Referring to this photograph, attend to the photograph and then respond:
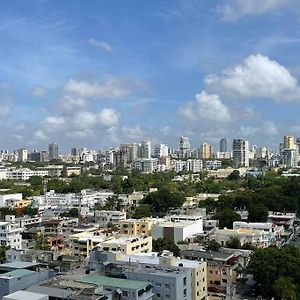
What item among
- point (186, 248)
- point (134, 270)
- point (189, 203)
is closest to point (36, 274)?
point (134, 270)

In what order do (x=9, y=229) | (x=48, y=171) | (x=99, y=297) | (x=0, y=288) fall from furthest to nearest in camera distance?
(x=48, y=171)
(x=9, y=229)
(x=0, y=288)
(x=99, y=297)

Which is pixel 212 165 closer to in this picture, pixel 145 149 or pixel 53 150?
pixel 145 149

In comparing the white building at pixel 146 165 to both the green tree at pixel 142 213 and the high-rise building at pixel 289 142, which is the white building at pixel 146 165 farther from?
the green tree at pixel 142 213

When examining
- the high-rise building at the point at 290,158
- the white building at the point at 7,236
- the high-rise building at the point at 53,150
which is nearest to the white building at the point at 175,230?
the white building at the point at 7,236

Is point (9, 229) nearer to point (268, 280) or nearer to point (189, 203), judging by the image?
point (268, 280)

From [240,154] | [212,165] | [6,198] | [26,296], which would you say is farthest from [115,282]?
[240,154]

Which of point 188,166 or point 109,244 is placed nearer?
point 109,244
